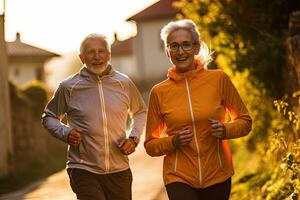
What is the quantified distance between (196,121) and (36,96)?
A: 14.3 metres

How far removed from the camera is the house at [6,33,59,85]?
48344mm

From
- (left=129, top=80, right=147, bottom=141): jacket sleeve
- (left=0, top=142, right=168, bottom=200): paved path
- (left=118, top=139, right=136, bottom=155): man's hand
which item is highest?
(left=129, top=80, right=147, bottom=141): jacket sleeve

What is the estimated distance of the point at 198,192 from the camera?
17.2 feet

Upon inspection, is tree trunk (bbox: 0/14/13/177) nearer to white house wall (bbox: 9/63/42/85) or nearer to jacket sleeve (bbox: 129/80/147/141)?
jacket sleeve (bbox: 129/80/147/141)

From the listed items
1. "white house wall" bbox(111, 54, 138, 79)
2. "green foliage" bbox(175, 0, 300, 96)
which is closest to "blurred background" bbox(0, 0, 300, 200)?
"green foliage" bbox(175, 0, 300, 96)

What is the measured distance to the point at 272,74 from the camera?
1087 centimetres

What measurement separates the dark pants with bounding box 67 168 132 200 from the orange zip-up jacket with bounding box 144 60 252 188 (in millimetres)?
668

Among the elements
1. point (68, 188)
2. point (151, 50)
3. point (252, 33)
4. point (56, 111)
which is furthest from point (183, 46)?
point (151, 50)

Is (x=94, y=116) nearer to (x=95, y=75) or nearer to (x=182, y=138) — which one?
(x=95, y=75)

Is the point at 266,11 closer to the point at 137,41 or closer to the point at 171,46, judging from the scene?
the point at 171,46

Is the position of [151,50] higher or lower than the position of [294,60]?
higher

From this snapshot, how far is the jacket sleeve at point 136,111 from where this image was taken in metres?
6.32

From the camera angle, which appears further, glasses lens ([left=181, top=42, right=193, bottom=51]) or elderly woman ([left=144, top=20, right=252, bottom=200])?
glasses lens ([left=181, top=42, right=193, bottom=51])

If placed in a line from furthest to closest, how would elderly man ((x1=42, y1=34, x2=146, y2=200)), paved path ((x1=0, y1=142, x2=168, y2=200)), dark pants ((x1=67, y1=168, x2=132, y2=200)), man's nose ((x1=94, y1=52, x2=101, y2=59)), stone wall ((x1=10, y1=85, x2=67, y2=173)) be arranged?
1. stone wall ((x1=10, y1=85, x2=67, y2=173))
2. paved path ((x1=0, y1=142, x2=168, y2=200))
3. man's nose ((x1=94, y1=52, x2=101, y2=59))
4. elderly man ((x1=42, y1=34, x2=146, y2=200))
5. dark pants ((x1=67, y1=168, x2=132, y2=200))
